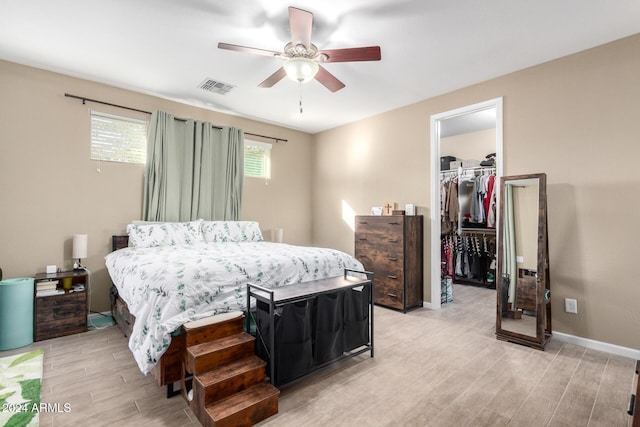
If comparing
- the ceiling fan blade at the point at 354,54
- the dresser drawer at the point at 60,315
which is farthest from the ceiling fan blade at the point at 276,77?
the dresser drawer at the point at 60,315

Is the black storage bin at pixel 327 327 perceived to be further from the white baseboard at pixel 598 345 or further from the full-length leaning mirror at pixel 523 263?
the white baseboard at pixel 598 345

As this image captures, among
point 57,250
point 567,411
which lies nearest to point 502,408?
point 567,411

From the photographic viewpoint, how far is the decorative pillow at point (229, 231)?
403 cm

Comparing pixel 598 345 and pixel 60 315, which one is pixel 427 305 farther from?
pixel 60 315

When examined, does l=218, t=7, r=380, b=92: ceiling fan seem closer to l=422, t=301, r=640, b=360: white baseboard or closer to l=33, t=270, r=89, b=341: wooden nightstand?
l=33, t=270, r=89, b=341: wooden nightstand

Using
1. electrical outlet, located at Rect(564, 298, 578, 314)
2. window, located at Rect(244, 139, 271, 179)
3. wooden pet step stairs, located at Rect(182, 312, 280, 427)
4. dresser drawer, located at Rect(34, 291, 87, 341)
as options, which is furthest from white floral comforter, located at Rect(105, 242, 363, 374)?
window, located at Rect(244, 139, 271, 179)

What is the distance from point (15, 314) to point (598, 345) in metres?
5.26

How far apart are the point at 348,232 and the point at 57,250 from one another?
381cm

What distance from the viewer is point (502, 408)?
1.93 meters

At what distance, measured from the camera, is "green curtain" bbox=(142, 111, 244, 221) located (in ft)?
13.0

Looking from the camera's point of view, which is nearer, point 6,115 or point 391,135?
point 6,115

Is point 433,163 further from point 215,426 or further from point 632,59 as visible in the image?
point 215,426

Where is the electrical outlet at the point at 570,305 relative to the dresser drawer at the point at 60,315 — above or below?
above

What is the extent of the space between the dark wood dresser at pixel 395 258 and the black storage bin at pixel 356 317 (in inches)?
53.0
